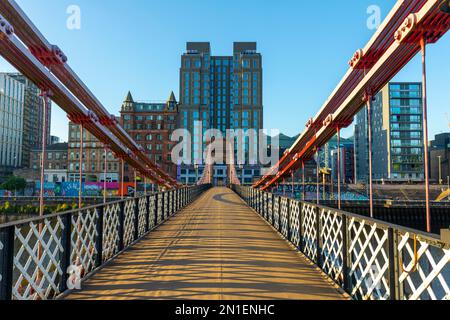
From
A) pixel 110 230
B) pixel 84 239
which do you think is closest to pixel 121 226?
pixel 110 230

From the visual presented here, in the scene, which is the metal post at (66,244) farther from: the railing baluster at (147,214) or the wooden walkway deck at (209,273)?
the railing baluster at (147,214)

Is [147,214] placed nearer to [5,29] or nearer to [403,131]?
[5,29]

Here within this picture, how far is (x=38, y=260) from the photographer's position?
454 cm

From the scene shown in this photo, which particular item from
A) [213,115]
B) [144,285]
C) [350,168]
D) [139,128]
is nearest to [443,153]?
[350,168]

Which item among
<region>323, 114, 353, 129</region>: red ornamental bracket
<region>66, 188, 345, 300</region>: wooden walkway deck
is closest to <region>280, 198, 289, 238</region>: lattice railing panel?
<region>66, 188, 345, 300</region>: wooden walkway deck

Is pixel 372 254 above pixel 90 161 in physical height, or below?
below

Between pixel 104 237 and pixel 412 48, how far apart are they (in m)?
8.91

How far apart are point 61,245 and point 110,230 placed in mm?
2157

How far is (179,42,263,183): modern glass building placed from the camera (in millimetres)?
107625

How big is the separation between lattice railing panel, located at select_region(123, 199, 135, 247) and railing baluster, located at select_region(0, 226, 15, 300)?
4546 millimetres

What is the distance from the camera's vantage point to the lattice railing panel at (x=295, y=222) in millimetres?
8375

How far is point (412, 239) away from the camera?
3.40 metres

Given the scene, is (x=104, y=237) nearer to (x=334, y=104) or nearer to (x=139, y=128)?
(x=334, y=104)

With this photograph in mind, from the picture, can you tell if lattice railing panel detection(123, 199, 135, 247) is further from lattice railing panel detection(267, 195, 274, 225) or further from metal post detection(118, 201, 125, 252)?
lattice railing panel detection(267, 195, 274, 225)
